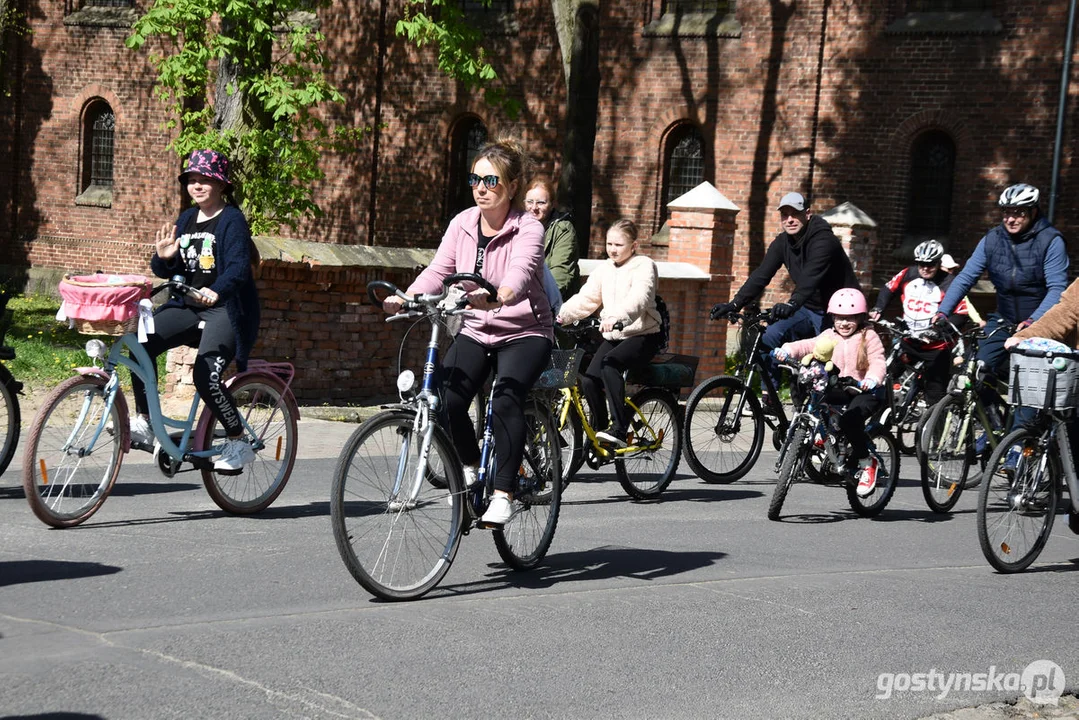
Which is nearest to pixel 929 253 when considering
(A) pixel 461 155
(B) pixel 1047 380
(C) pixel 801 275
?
(C) pixel 801 275

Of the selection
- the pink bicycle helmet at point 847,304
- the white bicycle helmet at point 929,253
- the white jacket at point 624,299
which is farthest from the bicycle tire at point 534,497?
the white bicycle helmet at point 929,253

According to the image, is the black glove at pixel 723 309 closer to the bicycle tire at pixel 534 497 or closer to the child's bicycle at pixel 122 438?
the child's bicycle at pixel 122 438

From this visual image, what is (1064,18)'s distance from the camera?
68.1 feet

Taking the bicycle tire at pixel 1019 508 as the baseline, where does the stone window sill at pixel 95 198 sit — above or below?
above

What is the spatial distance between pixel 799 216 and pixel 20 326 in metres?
13.8

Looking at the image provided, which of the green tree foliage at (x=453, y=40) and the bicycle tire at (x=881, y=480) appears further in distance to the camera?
the green tree foliage at (x=453, y=40)

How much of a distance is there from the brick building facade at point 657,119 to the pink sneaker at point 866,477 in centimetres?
1040

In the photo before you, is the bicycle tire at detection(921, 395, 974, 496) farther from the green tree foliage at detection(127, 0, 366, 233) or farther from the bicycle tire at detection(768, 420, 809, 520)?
the green tree foliage at detection(127, 0, 366, 233)

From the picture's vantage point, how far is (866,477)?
29.8 feet

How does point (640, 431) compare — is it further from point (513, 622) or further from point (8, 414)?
point (8, 414)

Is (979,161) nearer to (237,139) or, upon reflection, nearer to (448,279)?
(237,139)

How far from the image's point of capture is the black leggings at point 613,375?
902 centimetres

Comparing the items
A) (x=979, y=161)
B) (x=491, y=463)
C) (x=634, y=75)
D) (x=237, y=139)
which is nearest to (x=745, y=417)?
(x=491, y=463)

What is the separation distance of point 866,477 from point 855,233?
1078 centimetres
